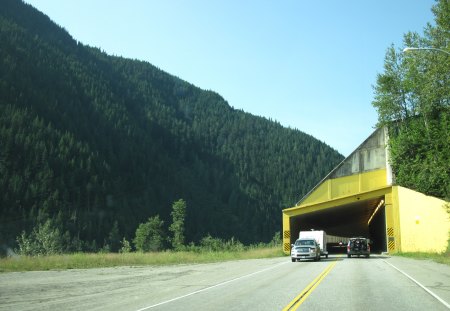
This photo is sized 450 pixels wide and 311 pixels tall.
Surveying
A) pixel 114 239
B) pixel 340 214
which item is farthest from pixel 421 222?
pixel 114 239

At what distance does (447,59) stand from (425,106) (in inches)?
336

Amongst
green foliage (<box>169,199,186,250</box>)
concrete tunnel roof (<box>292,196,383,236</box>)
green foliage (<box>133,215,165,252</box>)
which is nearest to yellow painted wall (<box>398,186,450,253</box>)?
concrete tunnel roof (<box>292,196,383,236</box>)

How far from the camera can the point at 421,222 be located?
45.7 meters

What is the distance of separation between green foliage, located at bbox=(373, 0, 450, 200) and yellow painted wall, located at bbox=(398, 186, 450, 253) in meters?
1.19

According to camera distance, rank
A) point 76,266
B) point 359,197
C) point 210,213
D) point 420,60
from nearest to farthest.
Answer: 1. point 76,266
2. point 420,60
3. point 359,197
4. point 210,213

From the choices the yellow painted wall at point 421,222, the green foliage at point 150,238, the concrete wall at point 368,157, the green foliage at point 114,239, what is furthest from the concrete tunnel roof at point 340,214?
the green foliage at point 114,239

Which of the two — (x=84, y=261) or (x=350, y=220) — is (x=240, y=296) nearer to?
(x=84, y=261)

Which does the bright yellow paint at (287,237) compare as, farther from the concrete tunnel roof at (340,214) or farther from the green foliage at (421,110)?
the green foliage at (421,110)

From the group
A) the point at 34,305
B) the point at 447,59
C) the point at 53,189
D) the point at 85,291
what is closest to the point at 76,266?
the point at 85,291

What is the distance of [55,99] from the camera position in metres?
194

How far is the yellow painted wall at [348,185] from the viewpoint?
2256 inches

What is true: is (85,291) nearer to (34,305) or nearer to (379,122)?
(34,305)

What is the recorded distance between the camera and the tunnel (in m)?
59.9

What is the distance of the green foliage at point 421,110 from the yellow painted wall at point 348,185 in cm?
552
